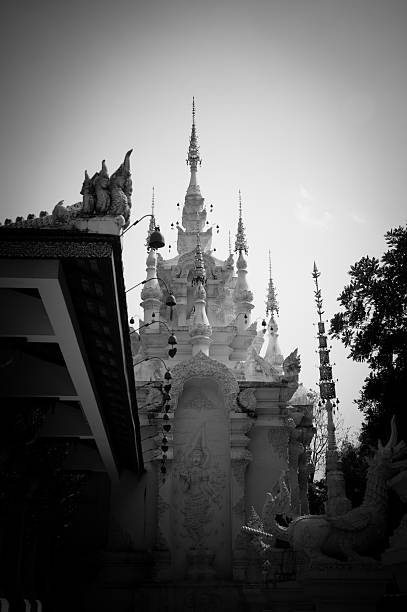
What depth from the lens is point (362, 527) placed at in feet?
40.3

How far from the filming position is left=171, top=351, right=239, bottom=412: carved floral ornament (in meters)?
19.0

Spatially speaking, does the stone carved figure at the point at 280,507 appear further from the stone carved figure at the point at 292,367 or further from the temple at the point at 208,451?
the stone carved figure at the point at 292,367

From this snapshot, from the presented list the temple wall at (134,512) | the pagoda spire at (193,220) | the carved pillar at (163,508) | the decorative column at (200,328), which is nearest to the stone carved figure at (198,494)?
the carved pillar at (163,508)

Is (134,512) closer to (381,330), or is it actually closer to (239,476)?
(239,476)

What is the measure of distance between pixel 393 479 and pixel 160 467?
779 cm

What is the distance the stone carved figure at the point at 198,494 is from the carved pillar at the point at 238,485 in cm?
58

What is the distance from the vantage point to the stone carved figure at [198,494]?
18.2 meters

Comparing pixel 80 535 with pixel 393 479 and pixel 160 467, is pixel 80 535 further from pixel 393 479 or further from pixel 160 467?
pixel 393 479

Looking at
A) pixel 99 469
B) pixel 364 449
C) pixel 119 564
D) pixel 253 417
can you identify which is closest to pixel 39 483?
pixel 99 469

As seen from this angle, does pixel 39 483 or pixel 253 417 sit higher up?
pixel 253 417

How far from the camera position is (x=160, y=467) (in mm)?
18344

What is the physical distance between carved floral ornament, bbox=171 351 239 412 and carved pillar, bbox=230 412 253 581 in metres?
0.54

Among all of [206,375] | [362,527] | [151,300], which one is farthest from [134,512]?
[151,300]

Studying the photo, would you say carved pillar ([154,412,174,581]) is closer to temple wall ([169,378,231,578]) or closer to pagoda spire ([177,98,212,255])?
temple wall ([169,378,231,578])
